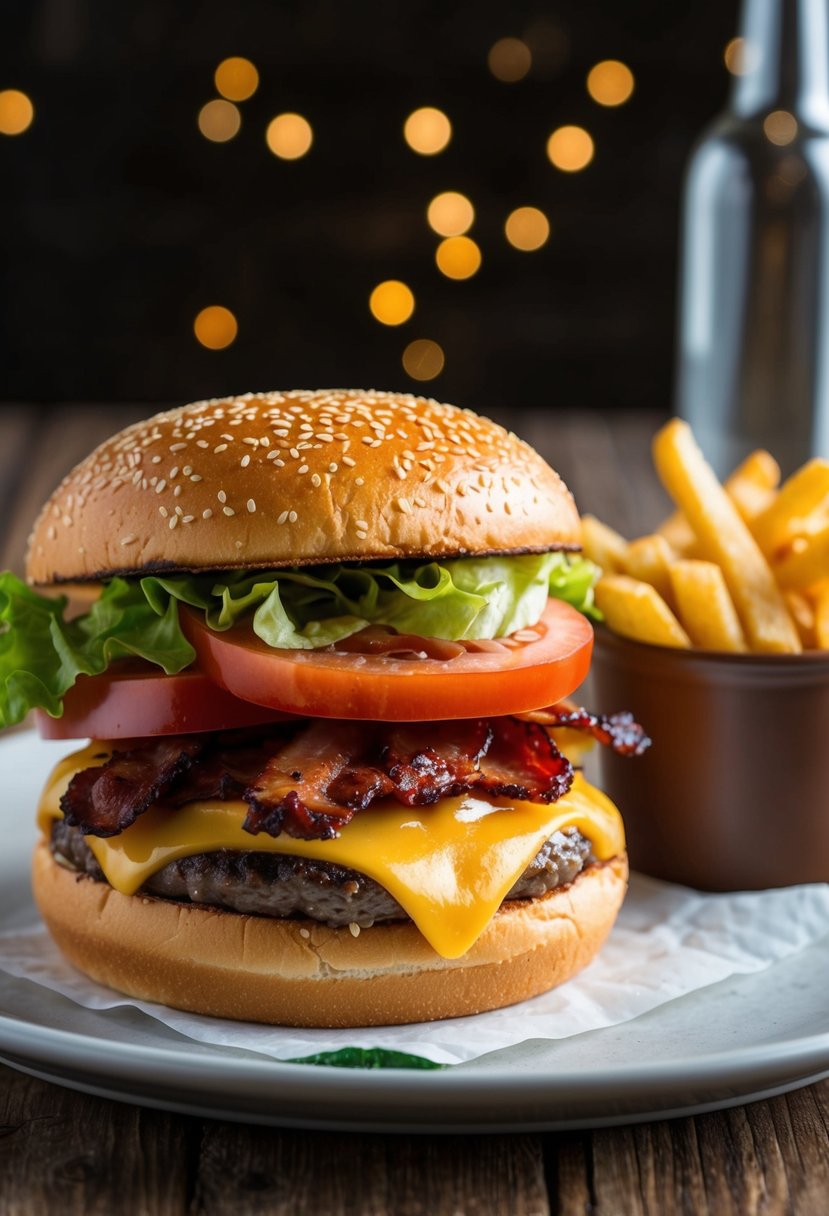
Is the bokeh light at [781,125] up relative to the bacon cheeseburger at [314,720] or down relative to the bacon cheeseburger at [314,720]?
up

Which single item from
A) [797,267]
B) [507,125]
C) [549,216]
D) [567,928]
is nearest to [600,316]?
[549,216]

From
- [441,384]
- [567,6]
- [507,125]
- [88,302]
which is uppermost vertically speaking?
[567,6]

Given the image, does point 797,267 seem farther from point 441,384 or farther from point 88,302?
point 88,302

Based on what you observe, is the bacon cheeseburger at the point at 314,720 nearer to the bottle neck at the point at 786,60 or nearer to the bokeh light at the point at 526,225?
the bottle neck at the point at 786,60

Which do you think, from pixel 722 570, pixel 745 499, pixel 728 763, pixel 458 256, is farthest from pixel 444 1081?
pixel 458 256

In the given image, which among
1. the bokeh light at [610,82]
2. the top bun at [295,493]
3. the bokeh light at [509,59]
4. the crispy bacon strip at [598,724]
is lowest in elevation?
the crispy bacon strip at [598,724]

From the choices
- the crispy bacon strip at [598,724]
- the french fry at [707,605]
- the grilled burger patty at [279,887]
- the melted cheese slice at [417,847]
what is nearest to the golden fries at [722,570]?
the french fry at [707,605]

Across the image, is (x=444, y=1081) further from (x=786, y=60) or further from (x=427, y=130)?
(x=427, y=130)
